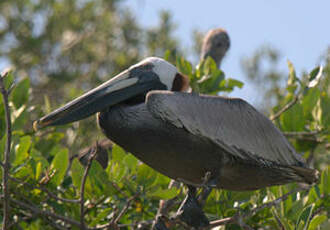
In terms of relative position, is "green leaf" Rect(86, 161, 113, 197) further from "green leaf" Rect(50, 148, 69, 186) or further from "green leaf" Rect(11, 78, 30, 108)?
"green leaf" Rect(11, 78, 30, 108)

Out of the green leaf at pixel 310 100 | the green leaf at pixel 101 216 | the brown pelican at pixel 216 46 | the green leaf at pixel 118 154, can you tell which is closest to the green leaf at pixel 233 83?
the green leaf at pixel 310 100

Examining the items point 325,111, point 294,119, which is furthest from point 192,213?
point 325,111

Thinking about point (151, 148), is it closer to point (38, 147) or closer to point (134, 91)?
point (134, 91)

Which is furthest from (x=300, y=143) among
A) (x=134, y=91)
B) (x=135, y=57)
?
(x=135, y=57)

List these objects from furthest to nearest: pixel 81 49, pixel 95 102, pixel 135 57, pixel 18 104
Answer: pixel 81 49, pixel 135 57, pixel 18 104, pixel 95 102

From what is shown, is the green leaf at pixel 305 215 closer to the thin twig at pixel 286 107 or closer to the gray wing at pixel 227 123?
the gray wing at pixel 227 123

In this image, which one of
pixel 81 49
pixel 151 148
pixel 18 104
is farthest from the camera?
pixel 81 49

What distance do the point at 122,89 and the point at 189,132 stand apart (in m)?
0.59

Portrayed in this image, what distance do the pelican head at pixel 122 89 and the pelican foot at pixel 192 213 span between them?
0.78 meters

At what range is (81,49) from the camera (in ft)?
27.6

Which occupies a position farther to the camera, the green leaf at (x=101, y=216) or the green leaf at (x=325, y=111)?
the green leaf at (x=325, y=111)

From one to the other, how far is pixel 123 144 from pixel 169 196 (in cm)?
42

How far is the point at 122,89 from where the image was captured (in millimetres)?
3721

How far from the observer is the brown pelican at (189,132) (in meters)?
3.38
